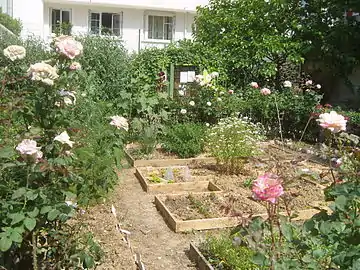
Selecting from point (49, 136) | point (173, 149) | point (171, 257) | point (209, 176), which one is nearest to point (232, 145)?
point (209, 176)

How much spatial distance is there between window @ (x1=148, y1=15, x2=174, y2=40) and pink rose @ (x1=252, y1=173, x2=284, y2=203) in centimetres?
2114

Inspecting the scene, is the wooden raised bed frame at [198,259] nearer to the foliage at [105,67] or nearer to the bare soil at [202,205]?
the bare soil at [202,205]

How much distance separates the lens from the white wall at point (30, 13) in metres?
19.6

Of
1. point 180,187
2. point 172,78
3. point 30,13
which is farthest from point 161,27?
point 180,187

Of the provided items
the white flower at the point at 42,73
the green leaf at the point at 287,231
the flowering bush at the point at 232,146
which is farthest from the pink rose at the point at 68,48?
the flowering bush at the point at 232,146

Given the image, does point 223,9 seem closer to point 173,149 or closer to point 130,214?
point 173,149

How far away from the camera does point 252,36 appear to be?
12922 mm

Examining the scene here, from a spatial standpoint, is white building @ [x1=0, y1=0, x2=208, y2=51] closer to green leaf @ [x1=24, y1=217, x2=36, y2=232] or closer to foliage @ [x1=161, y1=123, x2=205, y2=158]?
foliage @ [x1=161, y1=123, x2=205, y2=158]

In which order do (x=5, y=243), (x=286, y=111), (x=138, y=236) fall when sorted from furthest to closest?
(x=286, y=111), (x=138, y=236), (x=5, y=243)

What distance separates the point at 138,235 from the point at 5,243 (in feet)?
8.17

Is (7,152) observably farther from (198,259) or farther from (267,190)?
(198,259)

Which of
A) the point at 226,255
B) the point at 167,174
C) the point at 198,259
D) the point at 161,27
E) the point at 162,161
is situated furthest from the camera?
the point at 161,27

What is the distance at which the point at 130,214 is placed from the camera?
5.46 m

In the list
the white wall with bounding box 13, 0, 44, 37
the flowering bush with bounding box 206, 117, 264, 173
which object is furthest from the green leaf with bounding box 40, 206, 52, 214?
the white wall with bounding box 13, 0, 44, 37
